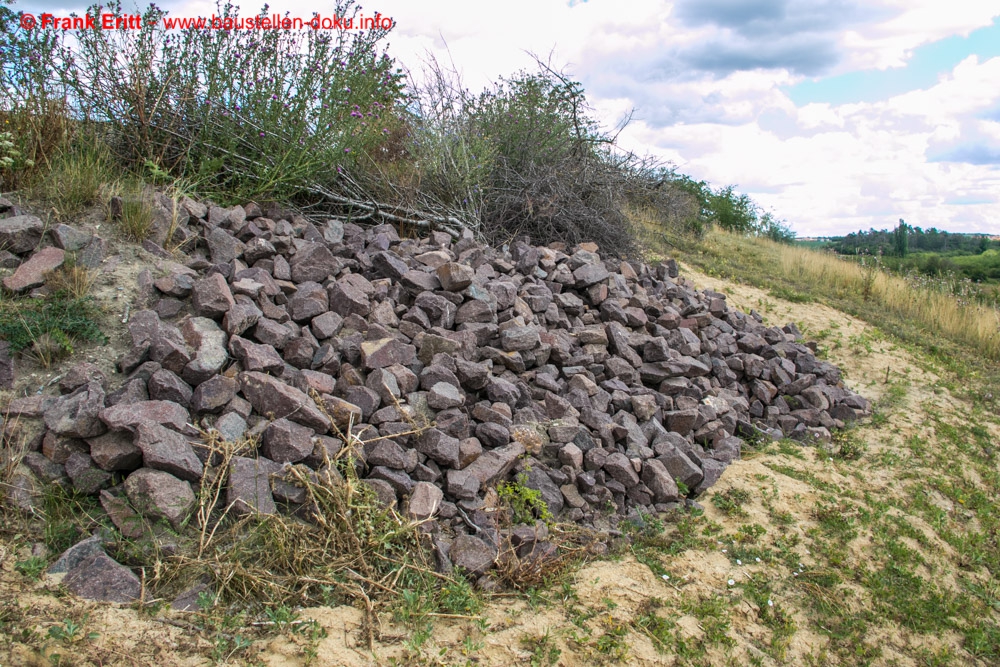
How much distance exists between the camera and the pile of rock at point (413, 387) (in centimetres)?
334

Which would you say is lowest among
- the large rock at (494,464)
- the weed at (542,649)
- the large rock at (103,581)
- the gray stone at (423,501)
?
the weed at (542,649)

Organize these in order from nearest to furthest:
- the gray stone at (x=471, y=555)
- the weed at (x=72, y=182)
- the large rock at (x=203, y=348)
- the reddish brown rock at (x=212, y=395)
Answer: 1. the gray stone at (x=471, y=555)
2. the reddish brown rock at (x=212, y=395)
3. the large rock at (x=203, y=348)
4. the weed at (x=72, y=182)

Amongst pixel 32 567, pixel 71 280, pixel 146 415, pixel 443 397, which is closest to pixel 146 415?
pixel 146 415

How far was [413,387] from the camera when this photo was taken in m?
4.20

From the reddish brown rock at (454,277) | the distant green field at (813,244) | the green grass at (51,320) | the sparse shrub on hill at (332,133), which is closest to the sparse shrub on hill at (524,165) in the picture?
the sparse shrub on hill at (332,133)

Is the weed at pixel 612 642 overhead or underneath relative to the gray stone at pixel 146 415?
underneath

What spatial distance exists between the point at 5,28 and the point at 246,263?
2.93 meters

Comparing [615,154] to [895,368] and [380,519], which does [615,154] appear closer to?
[895,368]

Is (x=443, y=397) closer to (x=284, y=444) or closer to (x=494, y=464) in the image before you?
(x=494, y=464)

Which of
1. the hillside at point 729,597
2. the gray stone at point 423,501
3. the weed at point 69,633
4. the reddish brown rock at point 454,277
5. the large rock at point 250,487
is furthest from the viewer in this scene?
the reddish brown rock at point 454,277

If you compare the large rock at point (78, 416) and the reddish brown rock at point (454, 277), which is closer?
the large rock at point (78, 416)

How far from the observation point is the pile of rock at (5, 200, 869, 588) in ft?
11.0

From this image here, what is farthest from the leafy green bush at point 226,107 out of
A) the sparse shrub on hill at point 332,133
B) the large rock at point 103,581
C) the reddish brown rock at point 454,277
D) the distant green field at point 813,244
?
the distant green field at point 813,244

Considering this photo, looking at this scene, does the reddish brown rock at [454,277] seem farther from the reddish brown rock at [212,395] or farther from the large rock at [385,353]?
the reddish brown rock at [212,395]
